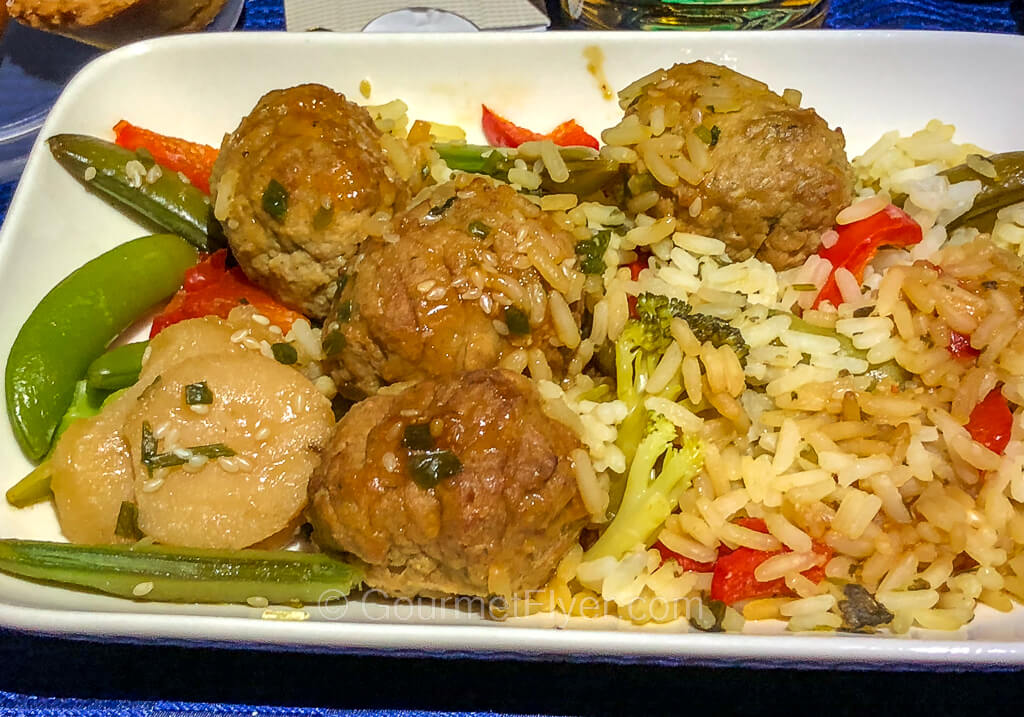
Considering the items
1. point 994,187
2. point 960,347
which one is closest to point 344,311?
point 960,347

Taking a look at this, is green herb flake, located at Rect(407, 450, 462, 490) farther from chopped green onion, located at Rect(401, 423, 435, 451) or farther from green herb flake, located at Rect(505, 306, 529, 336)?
green herb flake, located at Rect(505, 306, 529, 336)

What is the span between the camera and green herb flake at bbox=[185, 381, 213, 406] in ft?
9.15

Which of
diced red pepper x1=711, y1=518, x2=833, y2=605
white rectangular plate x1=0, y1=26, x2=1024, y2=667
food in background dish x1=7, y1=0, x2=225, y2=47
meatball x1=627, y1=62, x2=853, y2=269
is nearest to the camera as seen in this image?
diced red pepper x1=711, y1=518, x2=833, y2=605

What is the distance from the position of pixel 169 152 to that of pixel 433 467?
2154 mm

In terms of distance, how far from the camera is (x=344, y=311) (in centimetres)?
279

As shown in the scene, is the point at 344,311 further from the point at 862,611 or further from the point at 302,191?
the point at 862,611

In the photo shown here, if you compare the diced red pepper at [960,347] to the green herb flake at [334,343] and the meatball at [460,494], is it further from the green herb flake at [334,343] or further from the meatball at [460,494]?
the green herb flake at [334,343]

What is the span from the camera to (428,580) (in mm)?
2498

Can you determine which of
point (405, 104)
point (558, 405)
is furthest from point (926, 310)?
point (405, 104)

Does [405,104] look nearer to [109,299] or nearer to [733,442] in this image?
[109,299]

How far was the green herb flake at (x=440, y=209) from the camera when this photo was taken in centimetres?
282

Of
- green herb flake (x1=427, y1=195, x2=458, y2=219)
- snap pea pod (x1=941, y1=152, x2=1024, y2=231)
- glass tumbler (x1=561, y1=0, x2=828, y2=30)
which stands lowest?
snap pea pod (x1=941, y1=152, x2=1024, y2=231)

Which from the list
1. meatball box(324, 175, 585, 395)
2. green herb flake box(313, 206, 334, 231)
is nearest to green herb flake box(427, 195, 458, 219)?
meatball box(324, 175, 585, 395)

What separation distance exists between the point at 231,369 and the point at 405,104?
1.55 meters
